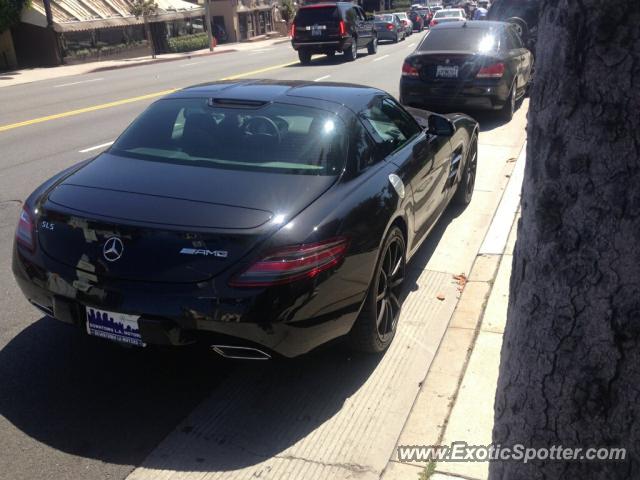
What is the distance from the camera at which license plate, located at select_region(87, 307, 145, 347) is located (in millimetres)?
3158

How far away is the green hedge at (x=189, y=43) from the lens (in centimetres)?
3859

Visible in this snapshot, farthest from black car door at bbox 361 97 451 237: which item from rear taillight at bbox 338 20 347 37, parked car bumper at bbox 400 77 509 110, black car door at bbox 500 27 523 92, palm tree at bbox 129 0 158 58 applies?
palm tree at bbox 129 0 158 58

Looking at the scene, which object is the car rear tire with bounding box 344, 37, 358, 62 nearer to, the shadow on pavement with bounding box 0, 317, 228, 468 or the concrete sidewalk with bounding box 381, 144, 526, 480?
the concrete sidewalk with bounding box 381, 144, 526, 480

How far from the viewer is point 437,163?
16.9ft

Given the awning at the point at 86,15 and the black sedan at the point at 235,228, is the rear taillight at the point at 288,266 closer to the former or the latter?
the black sedan at the point at 235,228

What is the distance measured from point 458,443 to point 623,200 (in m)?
2.13

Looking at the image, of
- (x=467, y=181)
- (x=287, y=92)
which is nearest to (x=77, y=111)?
(x=467, y=181)

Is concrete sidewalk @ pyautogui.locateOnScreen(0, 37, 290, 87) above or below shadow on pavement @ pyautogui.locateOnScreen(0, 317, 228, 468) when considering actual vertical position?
below

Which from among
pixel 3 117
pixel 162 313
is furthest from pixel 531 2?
pixel 162 313

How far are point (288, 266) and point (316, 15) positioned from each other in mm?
22195

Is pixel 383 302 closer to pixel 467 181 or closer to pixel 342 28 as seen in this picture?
pixel 467 181

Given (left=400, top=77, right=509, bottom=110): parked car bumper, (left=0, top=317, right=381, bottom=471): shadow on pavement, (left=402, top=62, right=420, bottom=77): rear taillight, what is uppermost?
(left=402, top=62, right=420, bottom=77): rear taillight

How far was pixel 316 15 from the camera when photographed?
23.7m

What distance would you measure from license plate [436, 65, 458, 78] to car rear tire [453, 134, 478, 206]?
12.6 feet
